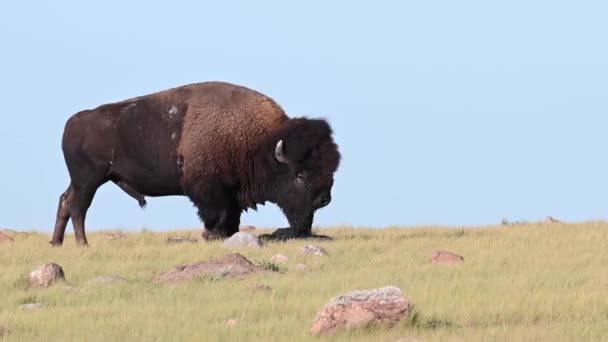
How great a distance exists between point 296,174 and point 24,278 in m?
6.06

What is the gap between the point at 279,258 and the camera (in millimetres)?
12984

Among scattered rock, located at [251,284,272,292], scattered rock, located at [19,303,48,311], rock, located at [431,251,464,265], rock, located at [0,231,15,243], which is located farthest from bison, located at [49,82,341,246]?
scattered rock, located at [19,303,48,311]

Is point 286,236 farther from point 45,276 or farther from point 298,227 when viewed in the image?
point 45,276

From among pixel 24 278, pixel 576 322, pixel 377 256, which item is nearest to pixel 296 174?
pixel 377 256

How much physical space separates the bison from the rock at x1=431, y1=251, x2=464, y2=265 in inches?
149

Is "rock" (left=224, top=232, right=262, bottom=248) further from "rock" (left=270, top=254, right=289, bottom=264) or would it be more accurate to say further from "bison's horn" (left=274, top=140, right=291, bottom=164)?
"bison's horn" (left=274, top=140, right=291, bottom=164)

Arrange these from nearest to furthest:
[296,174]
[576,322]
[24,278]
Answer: [576,322], [24,278], [296,174]

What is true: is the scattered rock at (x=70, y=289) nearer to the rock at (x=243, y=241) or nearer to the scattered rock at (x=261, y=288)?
the scattered rock at (x=261, y=288)

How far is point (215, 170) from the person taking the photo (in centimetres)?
1698

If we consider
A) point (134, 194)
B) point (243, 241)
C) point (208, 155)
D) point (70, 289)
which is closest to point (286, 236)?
point (208, 155)

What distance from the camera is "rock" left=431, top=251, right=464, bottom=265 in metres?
12.8

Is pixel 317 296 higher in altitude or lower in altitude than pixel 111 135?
lower

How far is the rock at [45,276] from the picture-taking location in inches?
445

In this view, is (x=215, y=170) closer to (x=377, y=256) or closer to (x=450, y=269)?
(x=377, y=256)
